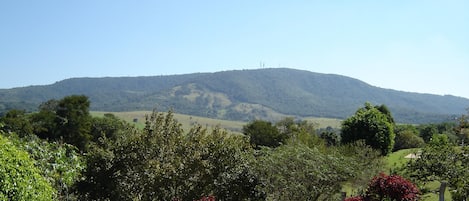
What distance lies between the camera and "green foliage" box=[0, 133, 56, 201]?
7.99 m

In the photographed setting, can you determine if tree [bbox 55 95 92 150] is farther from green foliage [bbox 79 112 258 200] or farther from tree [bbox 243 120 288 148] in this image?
green foliage [bbox 79 112 258 200]

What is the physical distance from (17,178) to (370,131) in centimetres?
3962

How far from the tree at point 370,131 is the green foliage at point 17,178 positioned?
38717 millimetres

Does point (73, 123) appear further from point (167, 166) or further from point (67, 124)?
point (167, 166)

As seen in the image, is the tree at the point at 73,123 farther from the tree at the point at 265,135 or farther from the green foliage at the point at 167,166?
the green foliage at the point at 167,166

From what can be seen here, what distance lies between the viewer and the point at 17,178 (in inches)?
323

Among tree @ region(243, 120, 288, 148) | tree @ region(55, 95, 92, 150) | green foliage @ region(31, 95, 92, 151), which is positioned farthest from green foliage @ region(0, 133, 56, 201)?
tree @ region(55, 95, 92, 150)

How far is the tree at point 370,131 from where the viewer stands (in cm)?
4381

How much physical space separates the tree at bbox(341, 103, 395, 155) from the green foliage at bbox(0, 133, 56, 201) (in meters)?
38.7

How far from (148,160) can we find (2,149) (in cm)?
589

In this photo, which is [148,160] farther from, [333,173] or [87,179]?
[333,173]

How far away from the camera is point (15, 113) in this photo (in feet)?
197

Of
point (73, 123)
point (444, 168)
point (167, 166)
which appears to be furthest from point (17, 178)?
point (73, 123)

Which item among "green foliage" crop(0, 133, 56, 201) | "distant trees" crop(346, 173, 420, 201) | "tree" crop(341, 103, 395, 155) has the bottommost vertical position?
"tree" crop(341, 103, 395, 155)
